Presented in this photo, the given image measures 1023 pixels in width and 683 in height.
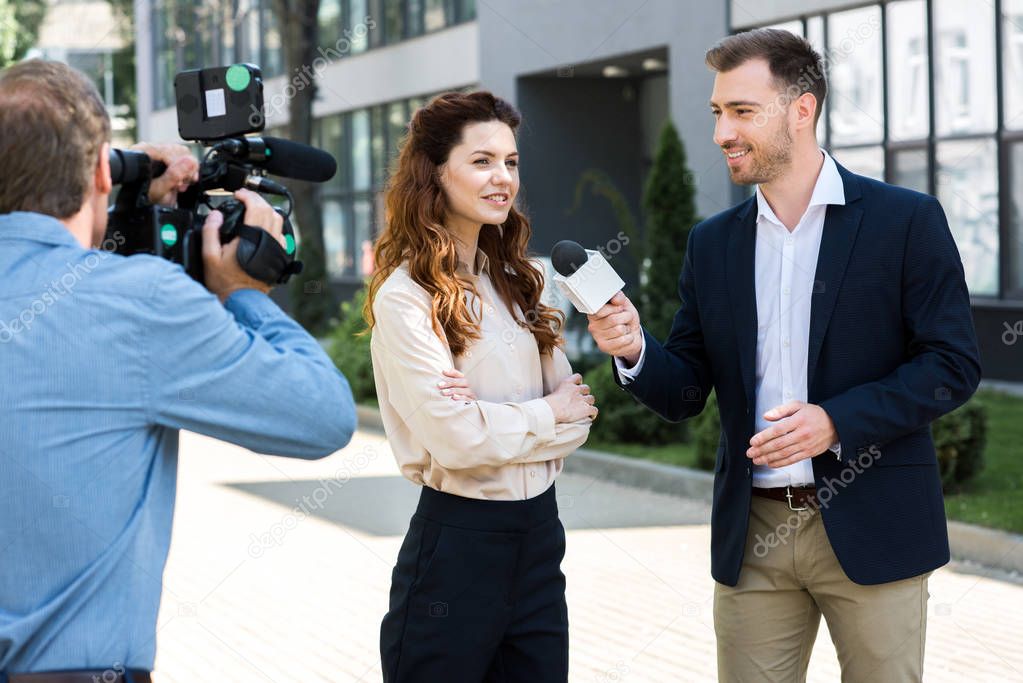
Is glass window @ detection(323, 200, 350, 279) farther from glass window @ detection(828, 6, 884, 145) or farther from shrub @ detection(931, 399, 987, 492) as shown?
shrub @ detection(931, 399, 987, 492)

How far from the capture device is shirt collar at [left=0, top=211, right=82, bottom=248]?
2254mm

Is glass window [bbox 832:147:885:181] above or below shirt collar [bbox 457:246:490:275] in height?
above

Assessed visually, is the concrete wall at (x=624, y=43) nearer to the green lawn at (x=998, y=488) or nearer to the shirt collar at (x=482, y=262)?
the green lawn at (x=998, y=488)

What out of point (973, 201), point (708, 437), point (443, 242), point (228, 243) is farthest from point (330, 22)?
point (228, 243)

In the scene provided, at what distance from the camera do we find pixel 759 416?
3.57 m

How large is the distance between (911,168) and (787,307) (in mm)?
12973

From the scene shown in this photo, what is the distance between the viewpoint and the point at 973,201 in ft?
A: 49.6

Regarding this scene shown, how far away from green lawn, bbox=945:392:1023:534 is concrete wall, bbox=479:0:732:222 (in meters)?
6.71

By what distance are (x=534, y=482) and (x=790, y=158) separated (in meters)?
1.12

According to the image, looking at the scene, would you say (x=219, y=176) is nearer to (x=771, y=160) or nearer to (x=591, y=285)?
(x=591, y=285)

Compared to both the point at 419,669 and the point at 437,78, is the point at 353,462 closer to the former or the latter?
the point at 419,669

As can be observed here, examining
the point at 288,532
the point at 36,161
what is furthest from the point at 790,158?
the point at 288,532

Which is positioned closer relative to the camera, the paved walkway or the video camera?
the video camera

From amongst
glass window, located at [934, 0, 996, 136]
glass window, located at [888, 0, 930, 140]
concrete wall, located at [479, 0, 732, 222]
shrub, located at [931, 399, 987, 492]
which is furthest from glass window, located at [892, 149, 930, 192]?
shrub, located at [931, 399, 987, 492]
